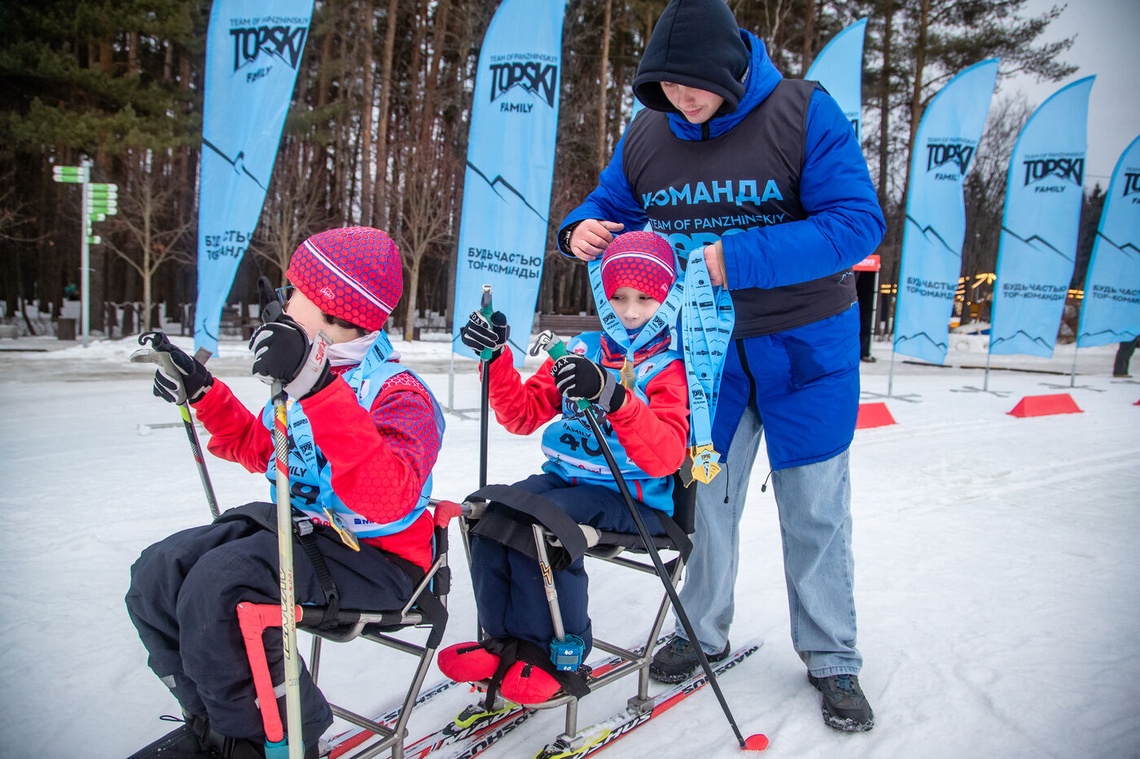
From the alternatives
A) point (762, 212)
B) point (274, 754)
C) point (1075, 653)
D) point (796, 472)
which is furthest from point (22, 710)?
point (1075, 653)

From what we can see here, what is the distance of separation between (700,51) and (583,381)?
1.04 m

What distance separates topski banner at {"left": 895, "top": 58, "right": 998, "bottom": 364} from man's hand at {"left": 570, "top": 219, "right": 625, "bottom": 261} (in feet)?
31.2

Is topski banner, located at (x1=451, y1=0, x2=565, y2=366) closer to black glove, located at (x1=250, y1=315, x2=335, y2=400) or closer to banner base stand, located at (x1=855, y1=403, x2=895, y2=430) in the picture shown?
banner base stand, located at (x1=855, y1=403, x2=895, y2=430)

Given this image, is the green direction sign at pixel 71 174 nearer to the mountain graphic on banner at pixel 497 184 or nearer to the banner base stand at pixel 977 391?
the mountain graphic on banner at pixel 497 184

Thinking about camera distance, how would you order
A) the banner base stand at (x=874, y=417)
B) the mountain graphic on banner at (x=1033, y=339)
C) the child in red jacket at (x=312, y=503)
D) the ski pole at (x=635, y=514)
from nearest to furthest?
the child in red jacket at (x=312, y=503) → the ski pole at (x=635, y=514) → the banner base stand at (x=874, y=417) → the mountain graphic on banner at (x=1033, y=339)

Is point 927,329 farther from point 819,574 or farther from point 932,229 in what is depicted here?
point 819,574

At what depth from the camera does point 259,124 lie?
6.93 m

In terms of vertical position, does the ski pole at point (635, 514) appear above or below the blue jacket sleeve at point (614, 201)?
below

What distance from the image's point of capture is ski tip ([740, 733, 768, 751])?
2.21 meters

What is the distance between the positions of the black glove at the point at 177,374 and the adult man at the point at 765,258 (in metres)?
1.21

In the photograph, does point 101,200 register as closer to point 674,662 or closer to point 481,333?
point 481,333

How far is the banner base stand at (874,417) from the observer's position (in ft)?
28.1

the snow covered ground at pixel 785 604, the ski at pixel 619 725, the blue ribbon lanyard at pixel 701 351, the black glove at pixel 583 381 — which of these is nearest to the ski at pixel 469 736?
the snow covered ground at pixel 785 604

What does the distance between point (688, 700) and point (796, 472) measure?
0.82 m
